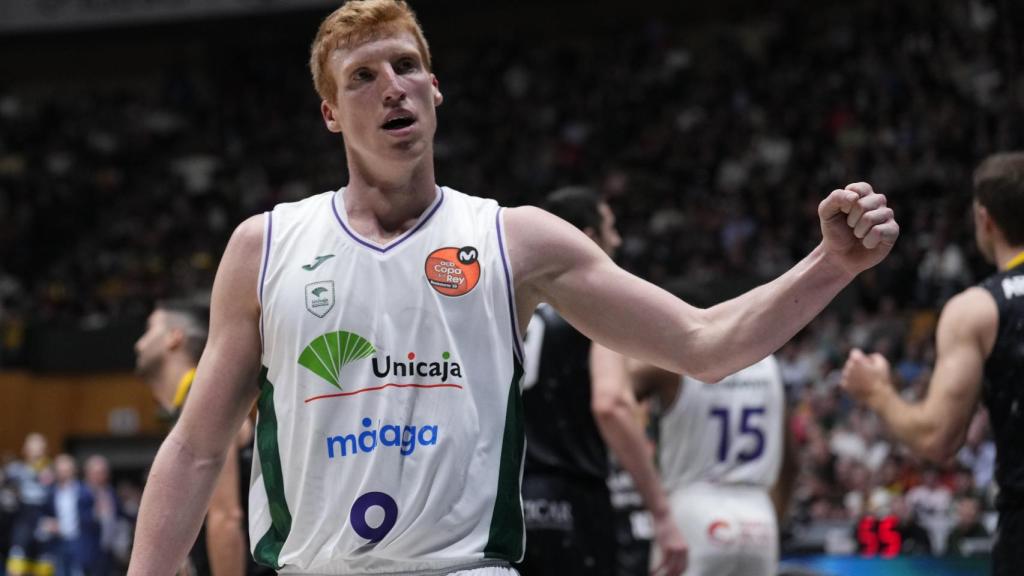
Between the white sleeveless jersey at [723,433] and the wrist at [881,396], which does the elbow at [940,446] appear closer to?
the wrist at [881,396]

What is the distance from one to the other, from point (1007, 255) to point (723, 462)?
6.79ft

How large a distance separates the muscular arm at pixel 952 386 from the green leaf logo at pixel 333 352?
2180mm

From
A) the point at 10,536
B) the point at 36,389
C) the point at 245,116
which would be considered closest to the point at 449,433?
the point at 10,536

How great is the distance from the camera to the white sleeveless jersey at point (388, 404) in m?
2.80

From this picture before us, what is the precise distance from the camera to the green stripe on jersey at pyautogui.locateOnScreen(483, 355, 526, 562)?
9.38 ft

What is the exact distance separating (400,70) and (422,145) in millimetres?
178

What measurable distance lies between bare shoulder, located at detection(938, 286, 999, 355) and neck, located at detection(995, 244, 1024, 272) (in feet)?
0.48

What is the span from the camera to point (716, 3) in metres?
23.5

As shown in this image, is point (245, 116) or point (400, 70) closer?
point (400, 70)

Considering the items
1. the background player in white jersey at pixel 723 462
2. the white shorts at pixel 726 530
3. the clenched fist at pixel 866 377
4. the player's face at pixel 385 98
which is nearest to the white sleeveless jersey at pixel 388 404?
the player's face at pixel 385 98

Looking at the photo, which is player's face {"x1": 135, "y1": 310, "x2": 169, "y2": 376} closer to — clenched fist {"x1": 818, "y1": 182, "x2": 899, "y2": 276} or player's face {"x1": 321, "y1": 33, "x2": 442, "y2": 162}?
player's face {"x1": 321, "y1": 33, "x2": 442, "y2": 162}

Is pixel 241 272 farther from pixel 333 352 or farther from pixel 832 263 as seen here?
pixel 832 263

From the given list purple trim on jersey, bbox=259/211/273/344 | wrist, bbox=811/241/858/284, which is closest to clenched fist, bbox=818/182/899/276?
wrist, bbox=811/241/858/284

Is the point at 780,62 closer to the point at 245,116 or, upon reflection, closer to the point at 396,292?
the point at 245,116
